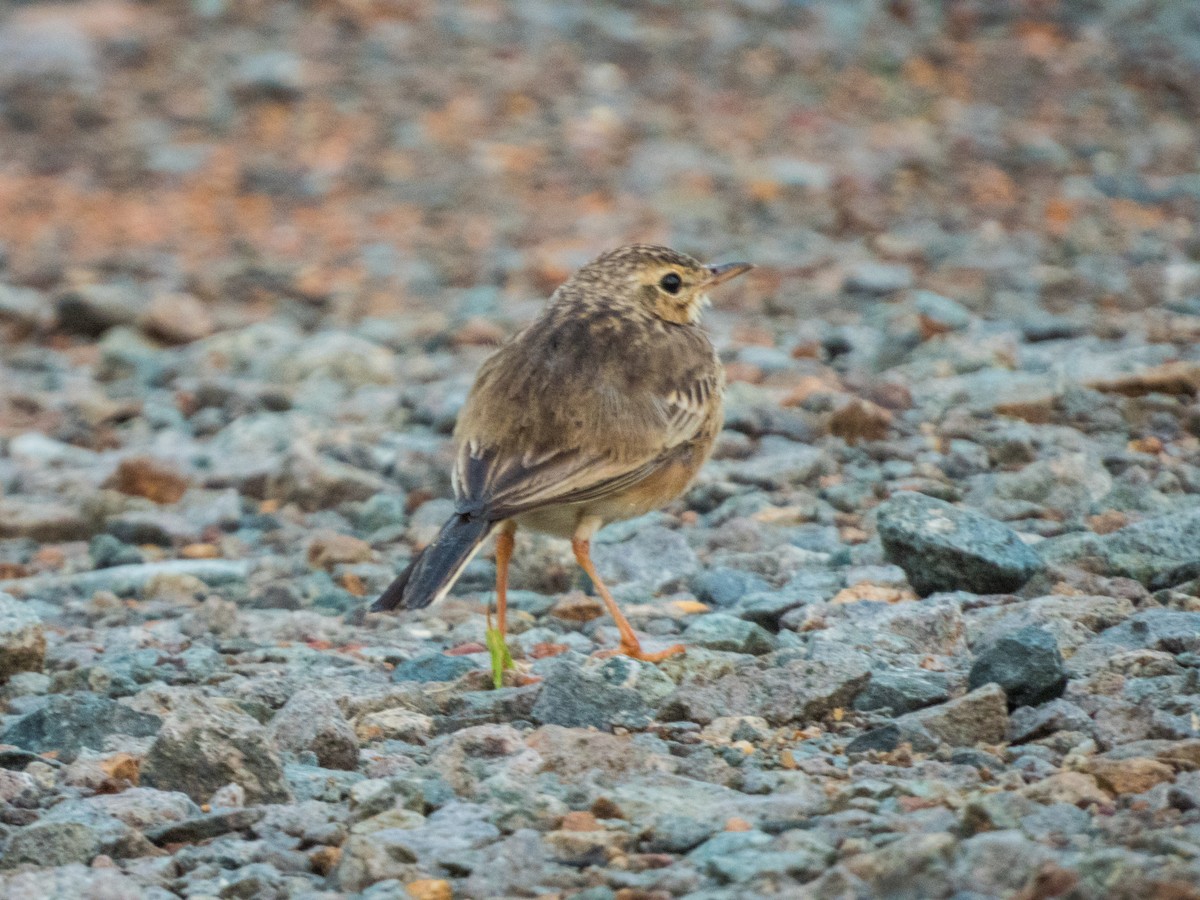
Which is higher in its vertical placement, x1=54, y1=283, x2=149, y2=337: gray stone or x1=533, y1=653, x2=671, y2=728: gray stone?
x1=533, y1=653, x2=671, y2=728: gray stone

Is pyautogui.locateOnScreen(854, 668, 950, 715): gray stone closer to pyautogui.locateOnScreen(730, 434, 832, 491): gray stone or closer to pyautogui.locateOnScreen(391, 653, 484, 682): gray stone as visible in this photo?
pyautogui.locateOnScreen(391, 653, 484, 682): gray stone

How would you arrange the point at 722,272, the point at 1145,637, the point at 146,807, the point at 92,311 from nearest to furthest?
the point at 146,807
the point at 1145,637
the point at 722,272
the point at 92,311

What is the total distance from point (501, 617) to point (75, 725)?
151 centimetres

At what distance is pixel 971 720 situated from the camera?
16.0ft

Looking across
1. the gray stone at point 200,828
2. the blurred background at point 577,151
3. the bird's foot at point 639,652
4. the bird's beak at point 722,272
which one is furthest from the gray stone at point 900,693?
the blurred background at point 577,151

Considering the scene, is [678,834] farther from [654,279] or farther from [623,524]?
[623,524]

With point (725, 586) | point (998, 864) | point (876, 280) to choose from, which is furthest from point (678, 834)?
point (876, 280)

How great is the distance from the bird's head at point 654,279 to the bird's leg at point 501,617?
1072mm

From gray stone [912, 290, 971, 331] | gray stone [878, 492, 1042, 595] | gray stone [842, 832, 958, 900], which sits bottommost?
gray stone [912, 290, 971, 331]

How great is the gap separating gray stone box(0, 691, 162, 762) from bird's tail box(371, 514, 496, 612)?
783 mm

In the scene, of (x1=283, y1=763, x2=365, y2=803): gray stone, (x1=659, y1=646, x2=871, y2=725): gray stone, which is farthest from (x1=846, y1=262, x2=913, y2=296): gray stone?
(x1=283, y1=763, x2=365, y2=803): gray stone

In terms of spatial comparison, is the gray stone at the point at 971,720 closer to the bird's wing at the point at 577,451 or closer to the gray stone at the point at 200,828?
the bird's wing at the point at 577,451

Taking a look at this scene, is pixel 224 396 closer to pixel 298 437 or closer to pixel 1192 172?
pixel 298 437

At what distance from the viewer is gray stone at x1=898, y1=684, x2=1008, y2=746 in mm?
4867
